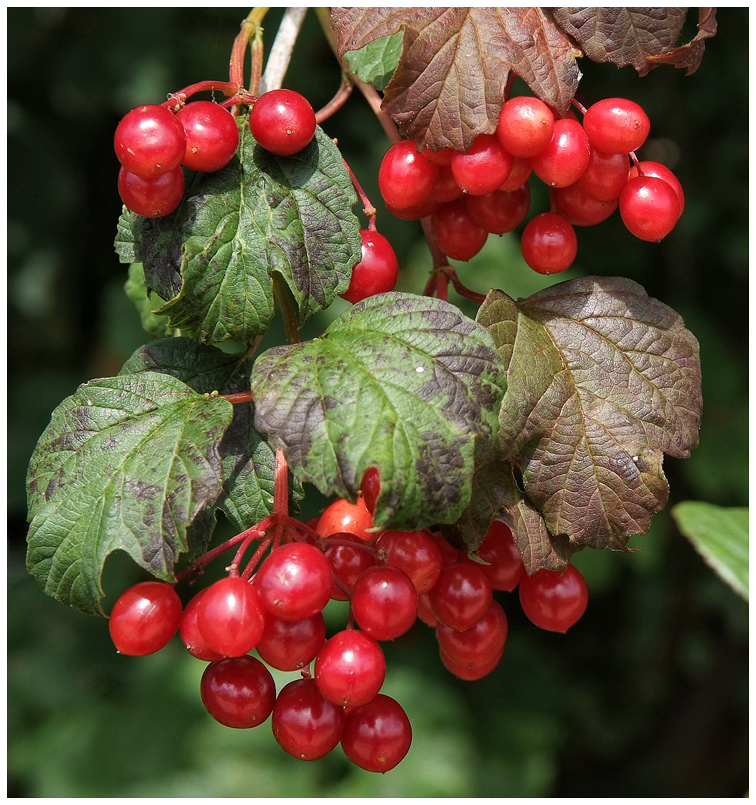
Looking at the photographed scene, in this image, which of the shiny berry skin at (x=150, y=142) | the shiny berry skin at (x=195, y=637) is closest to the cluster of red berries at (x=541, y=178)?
the shiny berry skin at (x=150, y=142)

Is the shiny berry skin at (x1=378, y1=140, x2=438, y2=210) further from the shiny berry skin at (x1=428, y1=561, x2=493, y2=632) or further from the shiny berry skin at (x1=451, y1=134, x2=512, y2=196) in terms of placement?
the shiny berry skin at (x1=428, y1=561, x2=493, y2=632)

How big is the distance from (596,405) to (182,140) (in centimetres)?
47

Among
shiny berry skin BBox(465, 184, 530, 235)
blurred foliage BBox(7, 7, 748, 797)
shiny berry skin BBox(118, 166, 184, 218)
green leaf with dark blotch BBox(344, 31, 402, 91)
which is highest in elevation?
green leaf with dark blotch BBox(344, 31, 402, 91)

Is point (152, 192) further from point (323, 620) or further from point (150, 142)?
point (323, 620)

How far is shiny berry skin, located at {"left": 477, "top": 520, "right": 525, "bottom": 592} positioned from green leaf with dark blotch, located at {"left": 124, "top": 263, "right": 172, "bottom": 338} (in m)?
0.47

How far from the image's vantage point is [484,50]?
0.79 metres

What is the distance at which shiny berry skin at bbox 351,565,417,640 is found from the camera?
0.73 m

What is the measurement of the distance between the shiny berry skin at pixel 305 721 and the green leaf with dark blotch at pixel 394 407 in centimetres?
22

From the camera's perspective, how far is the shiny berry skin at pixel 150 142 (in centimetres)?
73

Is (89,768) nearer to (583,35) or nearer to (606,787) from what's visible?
(606,787)

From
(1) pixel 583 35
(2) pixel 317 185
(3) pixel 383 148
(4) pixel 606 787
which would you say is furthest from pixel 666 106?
(4) pixel 606 787

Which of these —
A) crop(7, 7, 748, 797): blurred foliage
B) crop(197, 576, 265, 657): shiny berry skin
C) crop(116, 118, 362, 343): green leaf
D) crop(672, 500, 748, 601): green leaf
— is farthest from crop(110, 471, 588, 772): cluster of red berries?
crop(7, 7, 748, 797): blurred foliage

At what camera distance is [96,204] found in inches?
91.3

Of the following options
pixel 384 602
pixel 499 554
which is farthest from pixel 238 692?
pixel 499 554
